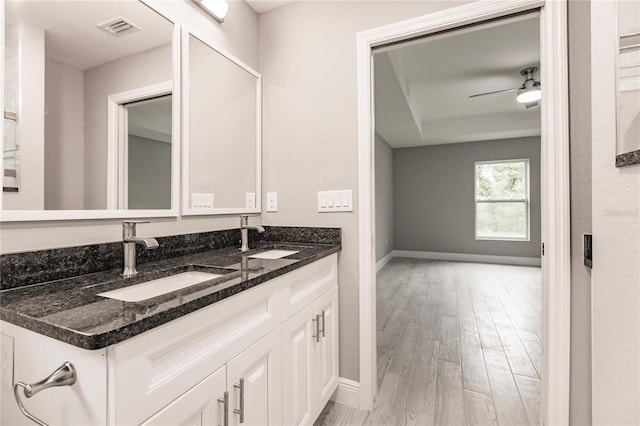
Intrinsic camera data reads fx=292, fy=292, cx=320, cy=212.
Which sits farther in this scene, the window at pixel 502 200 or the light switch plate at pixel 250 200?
the window at pixel 502 200

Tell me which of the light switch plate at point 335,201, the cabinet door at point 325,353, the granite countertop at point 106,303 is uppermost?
the light switch plate at point 335,201

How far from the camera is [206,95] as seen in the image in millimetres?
1606

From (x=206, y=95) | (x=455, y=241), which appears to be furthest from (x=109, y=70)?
(x=455, y=241)

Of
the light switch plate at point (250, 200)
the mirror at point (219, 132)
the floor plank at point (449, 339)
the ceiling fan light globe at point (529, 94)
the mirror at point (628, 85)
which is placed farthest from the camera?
the ceiling fan light globe at point (529, 94)

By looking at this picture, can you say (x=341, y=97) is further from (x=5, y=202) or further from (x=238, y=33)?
(x=5, y=202)

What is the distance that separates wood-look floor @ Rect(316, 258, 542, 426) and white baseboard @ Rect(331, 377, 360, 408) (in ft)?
0.10

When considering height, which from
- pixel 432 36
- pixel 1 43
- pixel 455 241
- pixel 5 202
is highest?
pixel 432 36

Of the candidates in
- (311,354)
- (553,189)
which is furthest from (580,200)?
(311,354)

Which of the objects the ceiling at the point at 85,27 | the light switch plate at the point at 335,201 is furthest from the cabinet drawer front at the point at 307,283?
the ceiling at the point at 85,27

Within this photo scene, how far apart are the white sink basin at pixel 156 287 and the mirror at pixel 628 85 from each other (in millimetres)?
1356

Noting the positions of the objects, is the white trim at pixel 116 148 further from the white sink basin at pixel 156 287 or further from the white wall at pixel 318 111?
the white wall at pixel 318 111

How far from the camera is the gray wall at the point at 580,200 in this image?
113 centimetres

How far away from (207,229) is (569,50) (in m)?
1.89

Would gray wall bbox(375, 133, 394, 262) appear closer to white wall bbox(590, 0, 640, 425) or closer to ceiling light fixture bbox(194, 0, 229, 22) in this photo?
ceiling light fixture bbox(194, 0, 229, 22)
